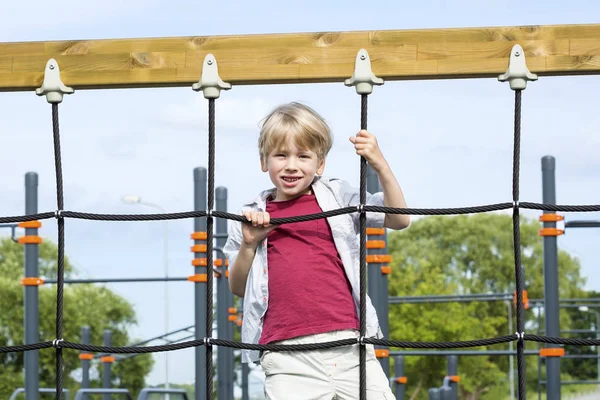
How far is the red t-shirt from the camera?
2.09 meters

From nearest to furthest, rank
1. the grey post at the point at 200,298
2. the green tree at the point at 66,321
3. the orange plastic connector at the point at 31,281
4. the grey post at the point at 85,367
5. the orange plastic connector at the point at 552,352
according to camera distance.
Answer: the orange plastic connector at the point at 552,352
the grey post at the point at 200,298
the orange plastic connector at the point at 31,281
the grey post at the point at 85,367
the green tree at the point at 66,321

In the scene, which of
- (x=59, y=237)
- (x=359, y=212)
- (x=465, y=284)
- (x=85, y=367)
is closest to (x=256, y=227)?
(x=359, y=212)

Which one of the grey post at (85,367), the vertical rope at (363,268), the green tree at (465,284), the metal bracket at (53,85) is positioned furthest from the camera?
the green tree at (465,284)

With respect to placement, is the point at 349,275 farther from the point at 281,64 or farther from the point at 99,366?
the point at 99,366

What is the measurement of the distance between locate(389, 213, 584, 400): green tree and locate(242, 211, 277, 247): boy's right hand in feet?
60.3

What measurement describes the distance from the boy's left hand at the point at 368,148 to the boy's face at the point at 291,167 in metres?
0.10

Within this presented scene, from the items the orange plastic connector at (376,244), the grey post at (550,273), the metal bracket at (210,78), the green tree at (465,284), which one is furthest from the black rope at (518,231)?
the green tree at (465,284)

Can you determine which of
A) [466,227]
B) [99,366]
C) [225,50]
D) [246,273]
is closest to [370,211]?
[246,273]

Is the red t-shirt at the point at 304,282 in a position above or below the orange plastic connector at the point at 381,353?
above

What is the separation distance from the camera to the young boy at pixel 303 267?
207cm

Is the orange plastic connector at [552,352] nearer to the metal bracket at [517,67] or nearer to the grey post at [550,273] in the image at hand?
the grey post at [550,273]

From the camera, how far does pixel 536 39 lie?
2.06 meters

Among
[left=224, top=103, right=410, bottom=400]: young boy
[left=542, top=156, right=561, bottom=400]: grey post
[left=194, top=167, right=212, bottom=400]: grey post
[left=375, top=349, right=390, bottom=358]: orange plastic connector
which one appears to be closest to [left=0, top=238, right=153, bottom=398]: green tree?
[left=194, top=167, right=212, bottom=400]: grey post

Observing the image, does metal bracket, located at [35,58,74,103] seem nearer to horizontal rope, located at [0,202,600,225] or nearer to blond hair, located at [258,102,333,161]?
horizontal rope, located at [0,202,600,225]
